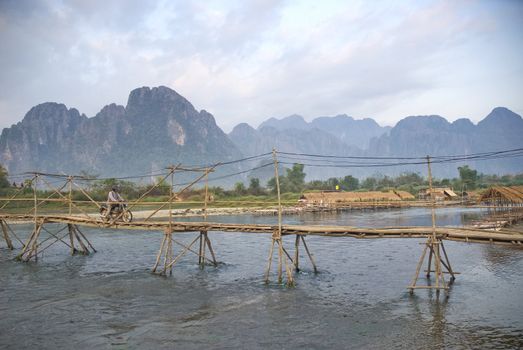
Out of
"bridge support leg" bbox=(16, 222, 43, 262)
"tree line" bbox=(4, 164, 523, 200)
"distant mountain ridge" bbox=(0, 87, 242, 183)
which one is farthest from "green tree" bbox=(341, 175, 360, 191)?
"distant mountain ridge" bbox=(0, 87, 242, 183)

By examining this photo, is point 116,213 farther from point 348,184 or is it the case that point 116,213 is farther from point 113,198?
point 348,184

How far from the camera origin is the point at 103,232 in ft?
128

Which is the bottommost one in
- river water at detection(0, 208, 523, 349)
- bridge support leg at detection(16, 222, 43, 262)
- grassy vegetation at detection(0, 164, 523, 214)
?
river water at detection(0, 208, 523, 349)

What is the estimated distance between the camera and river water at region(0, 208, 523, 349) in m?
11.9

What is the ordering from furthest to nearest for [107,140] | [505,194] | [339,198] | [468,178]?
1. [107,140]
2. [468,178]
3. [339,198]
4. [505,194]

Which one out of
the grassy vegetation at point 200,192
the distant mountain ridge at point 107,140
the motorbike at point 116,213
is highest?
the distant mountain ridge at point 107,140

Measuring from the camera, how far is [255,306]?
14688 millimetres

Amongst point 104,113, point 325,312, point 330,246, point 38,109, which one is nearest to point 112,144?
point 104,113

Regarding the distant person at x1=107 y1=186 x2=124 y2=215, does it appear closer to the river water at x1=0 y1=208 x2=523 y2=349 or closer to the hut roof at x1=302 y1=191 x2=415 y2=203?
the river water at x1=0 y1=208 x2=523 y2=349

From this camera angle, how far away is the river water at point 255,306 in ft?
39.0

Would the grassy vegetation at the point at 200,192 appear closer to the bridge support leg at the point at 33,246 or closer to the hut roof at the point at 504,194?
the bridge support leg at the point at 33,246

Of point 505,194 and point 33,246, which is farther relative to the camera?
point 505,194

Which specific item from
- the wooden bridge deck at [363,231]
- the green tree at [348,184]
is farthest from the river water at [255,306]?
the green tree at [348,184]

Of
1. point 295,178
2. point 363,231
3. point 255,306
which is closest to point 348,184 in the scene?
point 295,178
